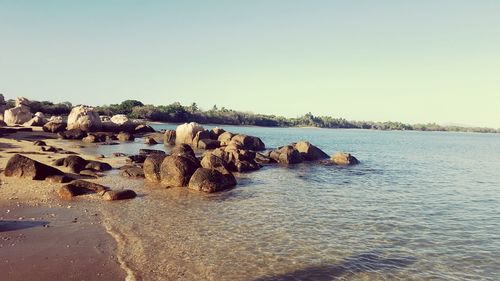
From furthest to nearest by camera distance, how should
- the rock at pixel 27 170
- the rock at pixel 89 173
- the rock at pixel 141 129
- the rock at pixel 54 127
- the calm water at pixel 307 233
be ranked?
1. the rock at pixel 141 129
2. the rock at pixel 54 127
3. the rock at pixel 89 173
4. the rock at pixel 27 170
5. the calm water at pixel 307 233

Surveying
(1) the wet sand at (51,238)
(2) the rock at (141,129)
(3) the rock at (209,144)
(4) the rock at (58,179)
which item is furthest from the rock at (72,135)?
(1) the wet sand at (51,238)

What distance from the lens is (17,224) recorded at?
1224 cm

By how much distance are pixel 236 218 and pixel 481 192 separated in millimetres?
18328

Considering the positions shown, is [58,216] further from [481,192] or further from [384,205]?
[481,192]

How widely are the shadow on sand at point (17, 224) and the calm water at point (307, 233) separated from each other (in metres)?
2.23

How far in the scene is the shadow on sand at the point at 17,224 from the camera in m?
11.8

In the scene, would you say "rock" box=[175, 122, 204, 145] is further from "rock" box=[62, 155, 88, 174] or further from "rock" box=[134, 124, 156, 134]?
"rock" box=[62, 155, 88, 174]

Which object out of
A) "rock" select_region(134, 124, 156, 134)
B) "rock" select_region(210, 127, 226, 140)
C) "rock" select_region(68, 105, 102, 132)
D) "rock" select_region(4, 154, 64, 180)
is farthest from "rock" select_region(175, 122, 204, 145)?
"rock" select_region(4, 154, 64, 180)

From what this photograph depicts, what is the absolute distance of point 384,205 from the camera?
18672 millimetres

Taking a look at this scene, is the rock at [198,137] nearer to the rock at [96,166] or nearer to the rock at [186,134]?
the rock at [186,134]

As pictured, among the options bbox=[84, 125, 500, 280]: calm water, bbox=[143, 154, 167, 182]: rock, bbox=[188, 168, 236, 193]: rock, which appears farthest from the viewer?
bbox=[143, 154, 167, 182]: rock

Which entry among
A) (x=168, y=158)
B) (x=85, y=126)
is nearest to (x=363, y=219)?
(x=168, y=158)

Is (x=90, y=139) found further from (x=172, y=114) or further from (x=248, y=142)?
(x=172, y=114)

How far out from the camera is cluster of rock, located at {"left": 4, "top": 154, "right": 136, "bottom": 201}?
16938 mm
